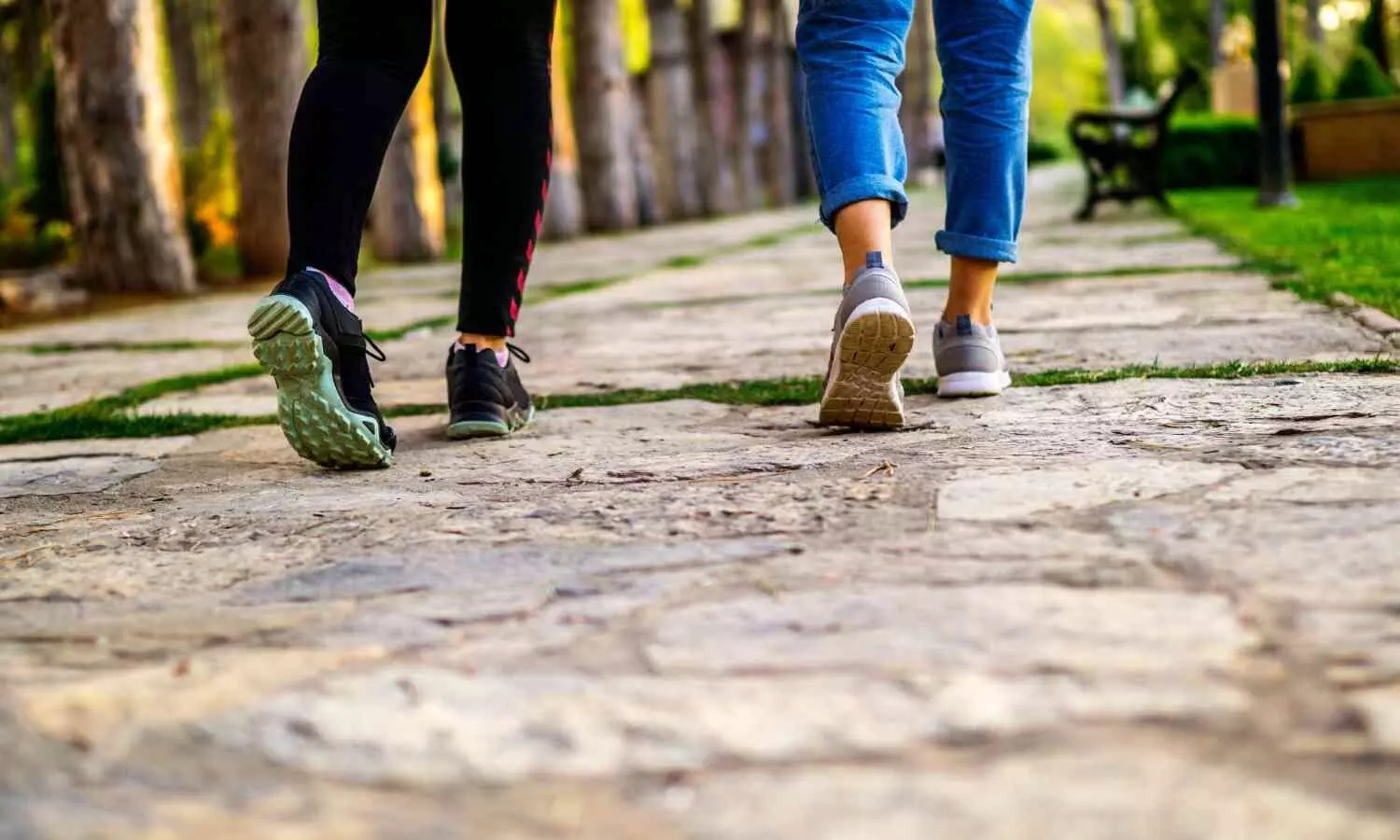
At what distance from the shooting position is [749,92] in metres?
21.3

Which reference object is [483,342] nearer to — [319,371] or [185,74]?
[319,371]

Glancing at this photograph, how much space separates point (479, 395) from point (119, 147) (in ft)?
19.2

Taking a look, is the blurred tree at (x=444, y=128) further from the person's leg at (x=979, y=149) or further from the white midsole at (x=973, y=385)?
the white midsole at (x=973, y=385)

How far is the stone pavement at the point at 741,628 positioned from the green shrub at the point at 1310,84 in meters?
13.2

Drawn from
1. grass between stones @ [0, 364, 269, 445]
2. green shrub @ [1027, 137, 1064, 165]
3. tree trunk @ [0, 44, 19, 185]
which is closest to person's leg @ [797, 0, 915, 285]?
grass between stones @ [0, 364, 269, 445]

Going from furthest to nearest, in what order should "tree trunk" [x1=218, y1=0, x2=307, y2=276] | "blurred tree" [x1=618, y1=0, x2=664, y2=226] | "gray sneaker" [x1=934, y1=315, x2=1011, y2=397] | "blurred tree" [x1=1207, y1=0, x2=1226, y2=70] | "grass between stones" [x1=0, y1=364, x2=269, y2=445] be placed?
1. "blurred tree" [x1=1207, y1=0, x2=1226, y2=70]
2. "blurred tree" [x1=618, y1=0, x2=664, y2=226]
3. "tree trunk" [x1=218, y1=0, x2=307, y2=276]
4. "grass between stones" [x1=0, y1=364, x2=269, y2=445]
5. "gray sneaker" [x1=934, y1=315, x2=1011, y2=397]

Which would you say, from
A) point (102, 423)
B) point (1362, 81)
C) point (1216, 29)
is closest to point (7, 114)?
point (1362, 81)

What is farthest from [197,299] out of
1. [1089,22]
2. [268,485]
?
[1089,22]

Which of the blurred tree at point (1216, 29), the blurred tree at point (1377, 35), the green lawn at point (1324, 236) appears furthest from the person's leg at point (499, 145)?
the blurred tree at point (1216, 29)

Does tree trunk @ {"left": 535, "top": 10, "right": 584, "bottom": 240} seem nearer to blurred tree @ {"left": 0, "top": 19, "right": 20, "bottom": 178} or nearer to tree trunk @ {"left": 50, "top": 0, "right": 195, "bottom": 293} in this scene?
tree trunk @ {"left": 50, "top": 0, "right": 195, "bottom": 293}

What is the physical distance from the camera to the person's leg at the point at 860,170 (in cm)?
232

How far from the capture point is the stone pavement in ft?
3.23

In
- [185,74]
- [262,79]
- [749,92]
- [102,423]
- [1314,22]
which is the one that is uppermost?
[1314,22]

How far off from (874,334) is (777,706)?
3.99 feet
